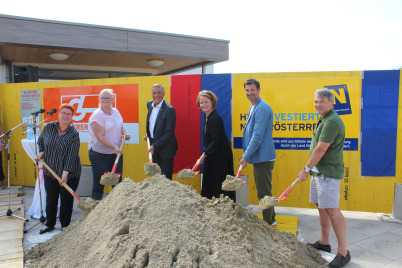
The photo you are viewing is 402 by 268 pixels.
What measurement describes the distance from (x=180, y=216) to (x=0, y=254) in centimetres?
236

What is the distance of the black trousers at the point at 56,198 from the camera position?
166 inches

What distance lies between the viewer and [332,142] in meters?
3.23

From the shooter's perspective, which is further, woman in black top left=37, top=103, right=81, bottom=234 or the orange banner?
the orange banner

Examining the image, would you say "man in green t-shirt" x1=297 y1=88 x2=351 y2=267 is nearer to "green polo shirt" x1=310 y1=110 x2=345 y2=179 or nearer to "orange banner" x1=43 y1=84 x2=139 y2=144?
"green polo shirt" x1=310 y1=110 x2=345 y2=179

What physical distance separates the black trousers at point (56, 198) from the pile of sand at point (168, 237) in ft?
2.53

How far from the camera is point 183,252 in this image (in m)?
2.38

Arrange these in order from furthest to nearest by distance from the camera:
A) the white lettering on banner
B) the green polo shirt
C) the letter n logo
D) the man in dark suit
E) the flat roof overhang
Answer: the flat roof overhang, the white lettering on banner, the letter n logo, the man in dark suit, the green polo shirt

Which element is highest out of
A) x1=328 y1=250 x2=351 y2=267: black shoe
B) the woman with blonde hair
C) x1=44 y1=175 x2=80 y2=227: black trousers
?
the woman with blonde hair

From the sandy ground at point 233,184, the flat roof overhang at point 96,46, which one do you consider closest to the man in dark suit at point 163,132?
the sandy ground at point 233,184

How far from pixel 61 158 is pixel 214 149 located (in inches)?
81.9

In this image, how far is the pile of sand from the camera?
2.41 meters

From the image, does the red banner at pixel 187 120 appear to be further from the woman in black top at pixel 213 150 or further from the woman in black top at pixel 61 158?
the woman in black top at pixel 61 158

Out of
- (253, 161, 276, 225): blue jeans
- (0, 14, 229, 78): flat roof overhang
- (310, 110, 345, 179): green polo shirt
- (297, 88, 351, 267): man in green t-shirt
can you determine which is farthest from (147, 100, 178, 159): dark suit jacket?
(0, 14, 229, 78): flat roof overhang

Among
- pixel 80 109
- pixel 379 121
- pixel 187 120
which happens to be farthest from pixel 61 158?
pixel 379 121
